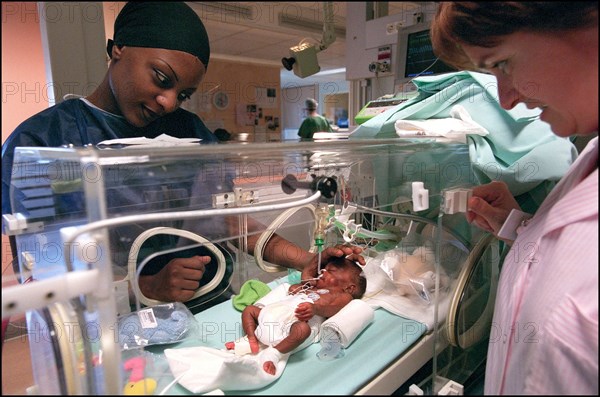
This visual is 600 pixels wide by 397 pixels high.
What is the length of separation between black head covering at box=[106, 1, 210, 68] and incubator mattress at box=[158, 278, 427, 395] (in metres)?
0.90

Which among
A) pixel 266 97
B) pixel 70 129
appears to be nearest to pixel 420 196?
pixel 70 129

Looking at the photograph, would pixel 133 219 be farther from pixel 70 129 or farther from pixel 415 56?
pixel 415 56

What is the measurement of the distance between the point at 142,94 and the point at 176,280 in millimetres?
616

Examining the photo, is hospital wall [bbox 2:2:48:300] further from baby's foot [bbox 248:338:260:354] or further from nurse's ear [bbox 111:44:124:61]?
baby's foot [bbox 248:338:260:354]

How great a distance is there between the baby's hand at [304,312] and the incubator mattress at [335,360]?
10 centimetres

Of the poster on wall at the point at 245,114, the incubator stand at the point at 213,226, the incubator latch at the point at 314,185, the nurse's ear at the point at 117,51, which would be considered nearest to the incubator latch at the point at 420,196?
the incubator stand at the point at 213,226

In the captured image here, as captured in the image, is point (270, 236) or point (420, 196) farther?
point (270, 236)

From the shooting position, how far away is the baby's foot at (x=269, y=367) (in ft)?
3.08

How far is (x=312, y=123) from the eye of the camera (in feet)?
11.1

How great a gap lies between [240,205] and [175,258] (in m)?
0.31

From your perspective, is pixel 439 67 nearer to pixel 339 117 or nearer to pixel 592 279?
pixel 592 279

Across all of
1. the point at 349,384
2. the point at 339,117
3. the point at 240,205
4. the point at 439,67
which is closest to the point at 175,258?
the point at 240,205

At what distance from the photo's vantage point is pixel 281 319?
46.3 inches

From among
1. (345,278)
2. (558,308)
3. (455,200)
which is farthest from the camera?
(345,278)
